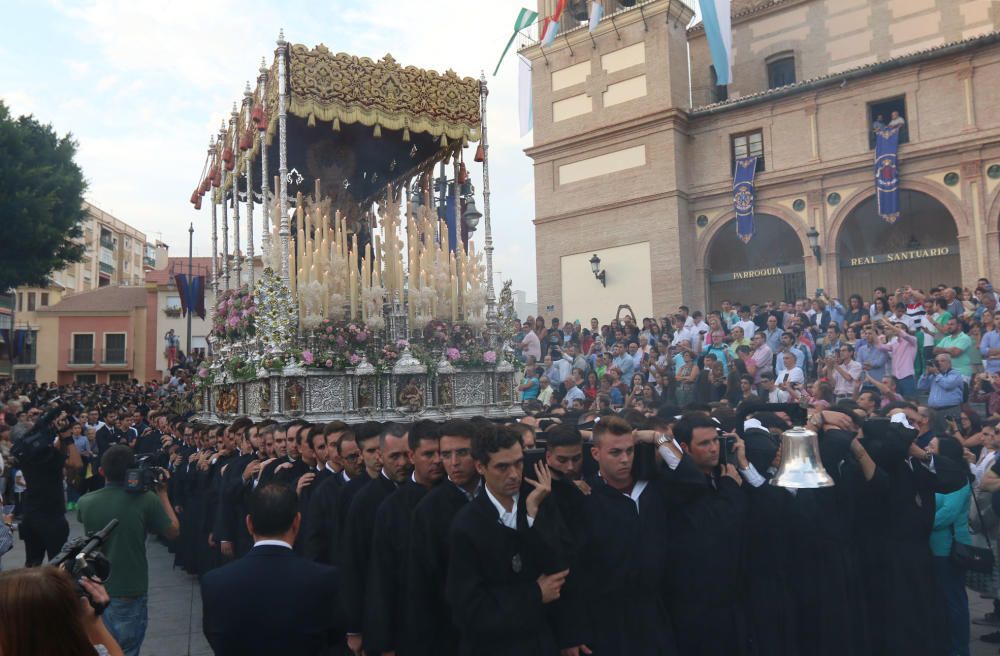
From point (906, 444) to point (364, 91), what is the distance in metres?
8.89

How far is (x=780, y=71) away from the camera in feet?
79.8

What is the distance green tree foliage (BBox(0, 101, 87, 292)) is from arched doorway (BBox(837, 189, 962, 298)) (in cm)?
2191

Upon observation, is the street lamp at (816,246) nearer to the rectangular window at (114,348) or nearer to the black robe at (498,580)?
the black robe at (498,580)

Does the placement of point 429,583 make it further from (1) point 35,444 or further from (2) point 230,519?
(1) point 35,444

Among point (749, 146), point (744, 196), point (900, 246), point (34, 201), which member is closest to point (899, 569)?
point (744, 196)

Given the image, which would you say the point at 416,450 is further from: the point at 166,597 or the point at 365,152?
the point at 365,152

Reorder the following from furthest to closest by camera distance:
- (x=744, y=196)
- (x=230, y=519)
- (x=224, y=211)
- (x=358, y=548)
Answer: (x=744, y=196)
(x=224, y=211)
(x=230, y=519)
(x=358, y=548)

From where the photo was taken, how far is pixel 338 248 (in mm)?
10664

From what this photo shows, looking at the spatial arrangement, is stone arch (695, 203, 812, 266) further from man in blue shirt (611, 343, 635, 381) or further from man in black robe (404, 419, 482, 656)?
man in black robe (404, 419, 482, 656)

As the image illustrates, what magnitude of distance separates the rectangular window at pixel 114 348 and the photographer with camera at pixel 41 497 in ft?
153

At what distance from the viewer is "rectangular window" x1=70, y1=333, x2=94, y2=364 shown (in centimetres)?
4978

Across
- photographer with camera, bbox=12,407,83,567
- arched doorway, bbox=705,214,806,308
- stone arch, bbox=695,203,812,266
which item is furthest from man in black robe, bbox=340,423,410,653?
arched doorway, bbox=705,214,806,308

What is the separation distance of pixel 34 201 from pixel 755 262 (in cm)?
2054

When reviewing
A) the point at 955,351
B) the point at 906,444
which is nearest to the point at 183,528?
the point at 906,444
